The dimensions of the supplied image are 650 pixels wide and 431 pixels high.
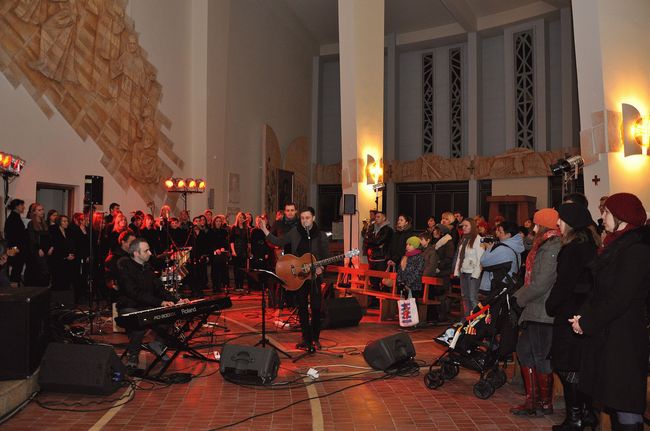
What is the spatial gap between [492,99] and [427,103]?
2576 mm

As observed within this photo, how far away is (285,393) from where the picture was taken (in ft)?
18.6

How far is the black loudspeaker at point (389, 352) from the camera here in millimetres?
6309

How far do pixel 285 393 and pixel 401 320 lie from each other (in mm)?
3421

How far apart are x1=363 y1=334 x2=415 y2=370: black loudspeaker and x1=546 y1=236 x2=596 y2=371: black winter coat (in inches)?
91.8

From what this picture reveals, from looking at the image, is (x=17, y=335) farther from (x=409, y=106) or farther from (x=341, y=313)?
(x=409, y=106)

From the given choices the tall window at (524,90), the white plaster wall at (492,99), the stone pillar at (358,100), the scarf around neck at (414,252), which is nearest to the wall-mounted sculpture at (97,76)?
the stone pillar at (358,100)

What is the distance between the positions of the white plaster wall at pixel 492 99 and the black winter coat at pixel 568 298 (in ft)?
58.3

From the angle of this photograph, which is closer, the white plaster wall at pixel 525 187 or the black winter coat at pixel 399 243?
the black winter coat at pixel 399 243

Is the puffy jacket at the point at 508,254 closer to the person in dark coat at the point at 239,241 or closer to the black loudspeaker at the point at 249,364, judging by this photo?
the black loudspeaker at the point at 249,364

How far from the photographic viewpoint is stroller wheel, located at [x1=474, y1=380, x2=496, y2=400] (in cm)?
550

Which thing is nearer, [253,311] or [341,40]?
[253,311]

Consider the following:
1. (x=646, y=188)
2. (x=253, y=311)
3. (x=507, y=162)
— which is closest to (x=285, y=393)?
(x=253, y=311)

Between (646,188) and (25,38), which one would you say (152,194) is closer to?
(25,38)

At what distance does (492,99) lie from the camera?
21.5 meters
